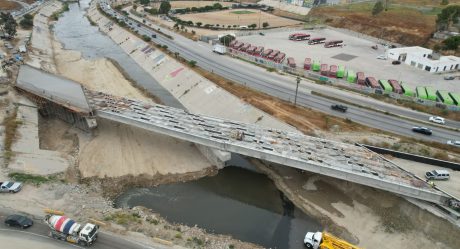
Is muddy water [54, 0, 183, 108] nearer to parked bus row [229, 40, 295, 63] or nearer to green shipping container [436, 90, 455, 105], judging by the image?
parked bus row [229, 40, 295, 63]

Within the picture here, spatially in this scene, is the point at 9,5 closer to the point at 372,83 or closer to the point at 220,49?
the point at 220,49

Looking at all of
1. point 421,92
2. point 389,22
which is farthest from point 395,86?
point 389,22

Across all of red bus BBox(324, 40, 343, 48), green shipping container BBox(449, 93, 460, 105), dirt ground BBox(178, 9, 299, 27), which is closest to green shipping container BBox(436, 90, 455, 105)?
green shipping container BBox(449, 93, 460, 105)

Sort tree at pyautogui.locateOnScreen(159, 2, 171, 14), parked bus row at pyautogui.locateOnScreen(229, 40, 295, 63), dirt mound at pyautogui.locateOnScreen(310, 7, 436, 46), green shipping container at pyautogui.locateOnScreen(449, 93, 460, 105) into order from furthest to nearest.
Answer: tree at pyautogui.locateOnScreen(159, 2, 171, 14), dirt mound at pyautogui.locateOnScreen(310, 7, 436, 46), parked bus row at pyautogui.locateOnScreen(229, 40, 295, 63), green shipping container at pyautogui.locateOnScreen(449, 93, 460, 105)

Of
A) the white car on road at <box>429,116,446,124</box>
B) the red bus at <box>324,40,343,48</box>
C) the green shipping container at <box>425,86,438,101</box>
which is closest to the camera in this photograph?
the white car on road at <box>429,116,446,124</box>

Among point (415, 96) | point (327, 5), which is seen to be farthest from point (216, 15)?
point (415, 96)

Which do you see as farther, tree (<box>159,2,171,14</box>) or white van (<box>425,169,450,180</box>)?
tree (<box>159,2,171,14</box>)
